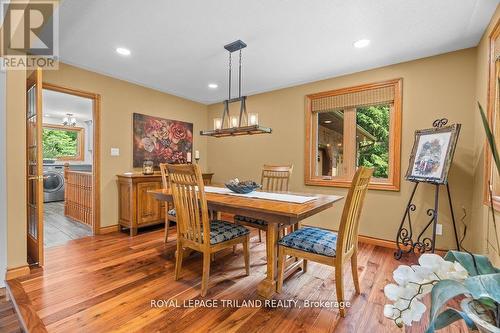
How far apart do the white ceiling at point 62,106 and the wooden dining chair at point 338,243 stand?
4.31m

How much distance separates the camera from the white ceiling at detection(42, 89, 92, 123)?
4.68 m

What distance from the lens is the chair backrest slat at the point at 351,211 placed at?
1.59 metres

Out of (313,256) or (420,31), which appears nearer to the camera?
(313,256)

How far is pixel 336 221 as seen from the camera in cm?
341

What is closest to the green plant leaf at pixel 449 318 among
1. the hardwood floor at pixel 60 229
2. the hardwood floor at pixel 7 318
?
the hardwood floor at pixel 7 318

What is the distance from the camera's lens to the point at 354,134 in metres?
3.33

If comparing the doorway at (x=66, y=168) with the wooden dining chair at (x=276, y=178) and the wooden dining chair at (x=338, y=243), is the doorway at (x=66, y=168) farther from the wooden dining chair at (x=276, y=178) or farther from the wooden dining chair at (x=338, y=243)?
the wooden dining chair at (x=338, y=243)

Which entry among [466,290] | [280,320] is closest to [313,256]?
[280,320]

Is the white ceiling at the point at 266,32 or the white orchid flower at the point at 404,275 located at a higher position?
the white ceiling at the point at 266,32

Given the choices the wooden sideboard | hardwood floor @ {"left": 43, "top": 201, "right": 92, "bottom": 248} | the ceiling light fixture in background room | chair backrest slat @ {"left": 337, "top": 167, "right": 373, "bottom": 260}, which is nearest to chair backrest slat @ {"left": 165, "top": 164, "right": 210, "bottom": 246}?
chair backrest slat @ {"left": 337, "top": 167, "right": 373, "bottom": 260}

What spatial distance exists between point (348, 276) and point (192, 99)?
396 centimetres

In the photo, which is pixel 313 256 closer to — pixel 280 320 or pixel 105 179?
pixel 280 320

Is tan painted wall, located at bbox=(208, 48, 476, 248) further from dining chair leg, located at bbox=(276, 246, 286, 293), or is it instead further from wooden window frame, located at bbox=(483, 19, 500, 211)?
dining chair leg, located at bbox=(276, 246, 286, 293)

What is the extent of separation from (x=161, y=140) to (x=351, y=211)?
3443 millimetres
